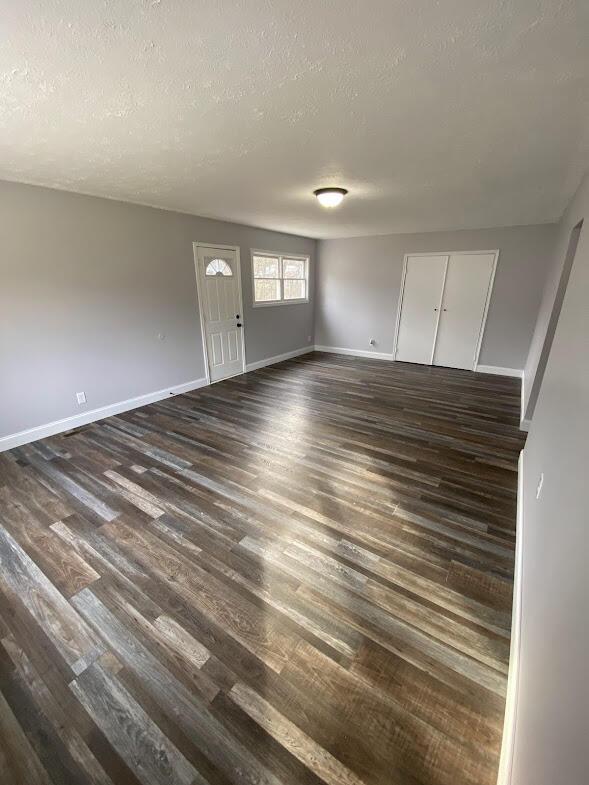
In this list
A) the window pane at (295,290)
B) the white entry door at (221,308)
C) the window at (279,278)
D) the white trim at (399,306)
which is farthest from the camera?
the window pane at (295,290)

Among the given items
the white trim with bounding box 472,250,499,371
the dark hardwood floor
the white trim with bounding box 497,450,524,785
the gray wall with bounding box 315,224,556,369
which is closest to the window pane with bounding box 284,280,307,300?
the gray wall with bounding box 315,224,556,369

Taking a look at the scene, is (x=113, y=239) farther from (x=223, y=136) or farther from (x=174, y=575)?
(x=174, y=575)

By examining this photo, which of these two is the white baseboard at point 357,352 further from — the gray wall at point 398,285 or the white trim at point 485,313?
the white trim at point 485,313

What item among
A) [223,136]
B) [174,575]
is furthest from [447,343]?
[174,575]

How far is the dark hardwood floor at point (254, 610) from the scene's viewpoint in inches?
46.1

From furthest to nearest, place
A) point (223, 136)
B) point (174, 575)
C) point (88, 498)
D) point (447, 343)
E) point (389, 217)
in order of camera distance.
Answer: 1. point (447, 343)
2. point (389, 217)
3. point (88, 498)
4. point (223, 136)
5. point (174, 575)

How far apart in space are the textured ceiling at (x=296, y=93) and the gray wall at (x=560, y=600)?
37.3 inches

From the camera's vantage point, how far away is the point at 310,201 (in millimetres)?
3600

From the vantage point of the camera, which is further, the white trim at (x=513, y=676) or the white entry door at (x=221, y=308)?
the white entry door at (x=221, y=308)

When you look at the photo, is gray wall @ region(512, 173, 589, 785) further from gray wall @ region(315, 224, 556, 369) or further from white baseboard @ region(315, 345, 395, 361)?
white baseboard @ region(315, 345, 395, 361)

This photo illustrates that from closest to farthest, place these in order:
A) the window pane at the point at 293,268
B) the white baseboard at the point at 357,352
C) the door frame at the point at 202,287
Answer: the door frame at the point at 202,287 → the window pane at the point at 293,268 → the white baseboard at the point at 357,352

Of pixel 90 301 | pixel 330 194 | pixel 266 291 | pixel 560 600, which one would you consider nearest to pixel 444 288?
pixel 266 291

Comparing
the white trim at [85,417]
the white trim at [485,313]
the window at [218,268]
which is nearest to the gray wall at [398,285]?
the white trim at [485,313]

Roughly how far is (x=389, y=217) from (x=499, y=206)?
4.29 feet
